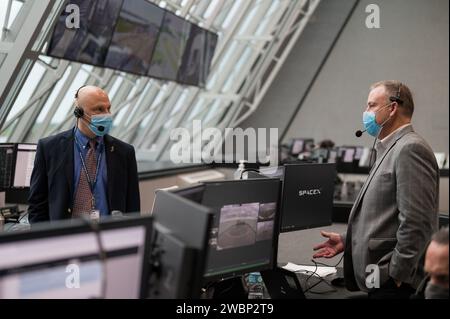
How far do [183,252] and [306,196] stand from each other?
1819mm

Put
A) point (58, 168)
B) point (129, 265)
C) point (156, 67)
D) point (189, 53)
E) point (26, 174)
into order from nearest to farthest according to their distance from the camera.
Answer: point (129, 265) < point (58, 168) < point (26, 174) < point (156, 67) < point (189, 53)

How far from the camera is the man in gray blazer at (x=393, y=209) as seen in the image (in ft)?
8.39

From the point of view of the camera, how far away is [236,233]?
251cm

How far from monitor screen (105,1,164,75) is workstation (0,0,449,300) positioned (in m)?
0.02

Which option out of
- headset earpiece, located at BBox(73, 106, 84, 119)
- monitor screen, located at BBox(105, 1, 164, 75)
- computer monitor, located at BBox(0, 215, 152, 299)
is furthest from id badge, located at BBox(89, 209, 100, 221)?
monitor screen, located at BBox(105, 1, 164, 75)

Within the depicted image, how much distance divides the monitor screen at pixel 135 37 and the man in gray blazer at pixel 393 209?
12.6 feet

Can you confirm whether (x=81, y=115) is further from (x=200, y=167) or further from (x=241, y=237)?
(x=200, y=167)

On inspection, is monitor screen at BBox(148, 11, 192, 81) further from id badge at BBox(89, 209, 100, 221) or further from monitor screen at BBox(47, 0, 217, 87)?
id badge at BBox(89, 209, 100, 221)

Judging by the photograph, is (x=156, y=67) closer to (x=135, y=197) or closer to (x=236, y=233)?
(x=135, y=197)

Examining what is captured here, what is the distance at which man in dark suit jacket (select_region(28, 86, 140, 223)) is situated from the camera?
9.81ft

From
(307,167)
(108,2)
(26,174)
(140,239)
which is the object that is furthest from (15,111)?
(140,239)

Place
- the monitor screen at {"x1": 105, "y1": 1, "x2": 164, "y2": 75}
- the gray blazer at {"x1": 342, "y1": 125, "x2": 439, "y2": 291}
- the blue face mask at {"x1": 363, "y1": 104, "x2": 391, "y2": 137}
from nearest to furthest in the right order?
the gray blazer at {"x1": 342, "y1": 125, "x2": 439, "y2": 291} → the blue face mask at {"x1": 363, "y1": 104, "x2": 391, "y2": 137} → the monitor screen at {"x1": 105, "y1": 1, "x2": 164, "y2": 75}

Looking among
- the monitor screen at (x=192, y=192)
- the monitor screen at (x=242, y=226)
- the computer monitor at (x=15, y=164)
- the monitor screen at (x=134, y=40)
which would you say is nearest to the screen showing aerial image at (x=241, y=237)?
the monitor screen at (x=242, y=226)

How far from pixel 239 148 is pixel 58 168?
9946mm
